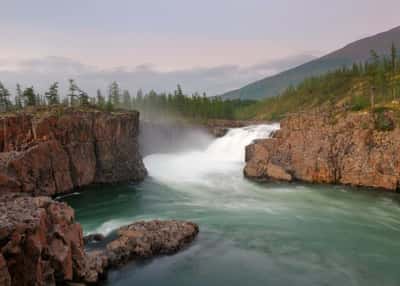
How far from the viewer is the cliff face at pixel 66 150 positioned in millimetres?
35625

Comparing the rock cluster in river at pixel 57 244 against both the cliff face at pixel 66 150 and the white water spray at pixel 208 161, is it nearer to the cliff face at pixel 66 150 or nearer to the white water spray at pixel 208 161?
the cliff face at pixel 66 150

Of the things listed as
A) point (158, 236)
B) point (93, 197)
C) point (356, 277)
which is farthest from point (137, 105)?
point (356, 277)

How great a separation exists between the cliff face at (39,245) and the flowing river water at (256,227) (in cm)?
274

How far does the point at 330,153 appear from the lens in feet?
142

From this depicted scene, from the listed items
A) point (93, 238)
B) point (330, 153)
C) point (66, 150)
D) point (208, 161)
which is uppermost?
point (66, 150)

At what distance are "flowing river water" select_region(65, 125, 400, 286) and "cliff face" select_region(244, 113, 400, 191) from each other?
7.61ft

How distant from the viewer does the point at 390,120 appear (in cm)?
4156

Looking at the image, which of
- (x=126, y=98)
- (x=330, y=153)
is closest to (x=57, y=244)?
(x=330, y=153)

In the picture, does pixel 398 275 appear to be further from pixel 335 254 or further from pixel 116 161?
pixel 116 161

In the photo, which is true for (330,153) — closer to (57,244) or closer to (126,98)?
(57,244)

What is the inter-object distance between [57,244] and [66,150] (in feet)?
80.3

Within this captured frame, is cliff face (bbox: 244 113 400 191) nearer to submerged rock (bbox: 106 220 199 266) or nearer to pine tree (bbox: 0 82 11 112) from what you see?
submerged rock (bbox: 106 220 199 266)

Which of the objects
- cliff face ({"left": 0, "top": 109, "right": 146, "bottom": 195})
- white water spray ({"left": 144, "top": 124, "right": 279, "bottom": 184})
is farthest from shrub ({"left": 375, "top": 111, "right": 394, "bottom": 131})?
cliff face ({"left": 0, "top": 109, "right": 146, "bottom": 195})

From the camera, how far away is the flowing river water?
68.5 ft
